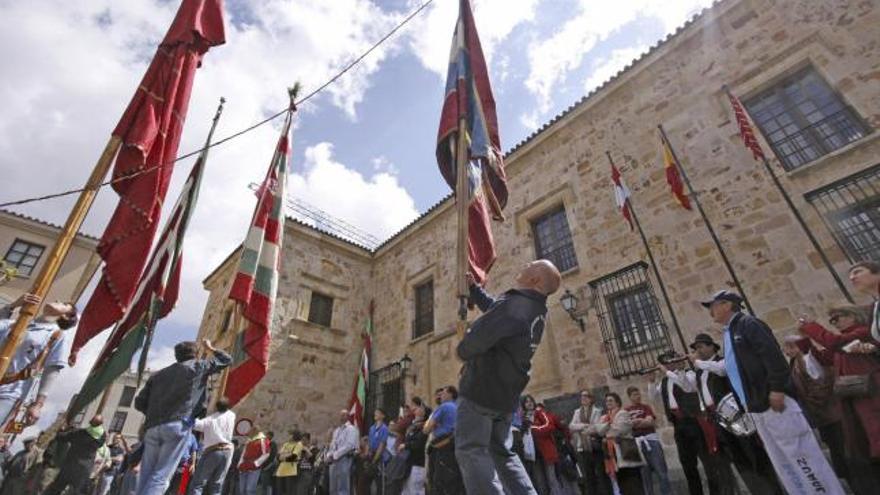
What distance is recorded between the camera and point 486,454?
203 cm

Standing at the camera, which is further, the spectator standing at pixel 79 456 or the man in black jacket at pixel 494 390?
the spectator standing at pixel 79 456

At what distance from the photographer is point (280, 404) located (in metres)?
10.3

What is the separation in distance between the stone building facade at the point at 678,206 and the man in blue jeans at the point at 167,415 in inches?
249

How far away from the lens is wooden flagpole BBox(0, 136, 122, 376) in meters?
2.50

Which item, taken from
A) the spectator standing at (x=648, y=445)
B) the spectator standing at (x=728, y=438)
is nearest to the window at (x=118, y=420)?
the spectator standing at (x=648, y=445)

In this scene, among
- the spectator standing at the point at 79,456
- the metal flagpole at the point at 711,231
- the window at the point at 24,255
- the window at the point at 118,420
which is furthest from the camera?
the window at the point at 118,420

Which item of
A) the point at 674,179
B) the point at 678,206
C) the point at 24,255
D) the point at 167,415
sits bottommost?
the point at 167,415

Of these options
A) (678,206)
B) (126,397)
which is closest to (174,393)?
(678,206)

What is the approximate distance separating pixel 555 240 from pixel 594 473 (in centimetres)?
514

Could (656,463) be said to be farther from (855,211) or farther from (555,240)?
(555,240)

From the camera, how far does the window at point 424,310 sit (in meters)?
11.7

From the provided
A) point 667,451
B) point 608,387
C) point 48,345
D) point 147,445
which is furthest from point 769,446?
point 48,345

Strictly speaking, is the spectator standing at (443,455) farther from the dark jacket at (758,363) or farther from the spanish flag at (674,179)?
the spanish flag at (674,179)

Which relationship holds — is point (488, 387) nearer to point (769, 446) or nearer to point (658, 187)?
point (769, 446)
